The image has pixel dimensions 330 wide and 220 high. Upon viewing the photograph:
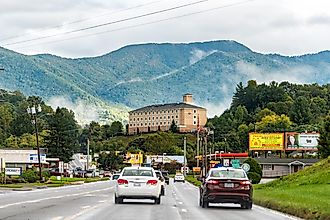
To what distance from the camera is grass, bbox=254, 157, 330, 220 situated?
1088 inches

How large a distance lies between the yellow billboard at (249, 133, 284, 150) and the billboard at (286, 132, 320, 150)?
200cm

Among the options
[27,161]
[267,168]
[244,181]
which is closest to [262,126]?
[267,168]

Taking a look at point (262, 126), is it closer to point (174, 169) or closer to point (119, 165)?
point (174, 169)

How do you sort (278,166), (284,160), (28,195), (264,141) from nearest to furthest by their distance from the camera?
(28,195) → (264,141) → (284,160) → (278,166)

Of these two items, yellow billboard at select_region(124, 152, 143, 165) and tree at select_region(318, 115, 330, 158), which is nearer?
tree at select_region(318, 115, 330, 158)

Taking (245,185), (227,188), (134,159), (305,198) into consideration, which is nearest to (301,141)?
(134,159)

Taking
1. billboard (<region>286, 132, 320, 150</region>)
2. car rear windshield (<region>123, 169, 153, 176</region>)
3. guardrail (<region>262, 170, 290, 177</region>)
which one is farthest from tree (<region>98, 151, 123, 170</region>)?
car rear windshield (<region>123, 169, 153, 176</region>)

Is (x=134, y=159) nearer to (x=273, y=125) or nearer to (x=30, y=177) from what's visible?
(x=273, y=125)

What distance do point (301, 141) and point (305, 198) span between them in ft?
316

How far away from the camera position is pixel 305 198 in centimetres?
3541

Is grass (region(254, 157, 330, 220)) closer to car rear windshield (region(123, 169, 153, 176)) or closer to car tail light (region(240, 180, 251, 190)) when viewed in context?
car tail light (region(240, 180, 251, 190))

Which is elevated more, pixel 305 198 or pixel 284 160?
pixel 284 160

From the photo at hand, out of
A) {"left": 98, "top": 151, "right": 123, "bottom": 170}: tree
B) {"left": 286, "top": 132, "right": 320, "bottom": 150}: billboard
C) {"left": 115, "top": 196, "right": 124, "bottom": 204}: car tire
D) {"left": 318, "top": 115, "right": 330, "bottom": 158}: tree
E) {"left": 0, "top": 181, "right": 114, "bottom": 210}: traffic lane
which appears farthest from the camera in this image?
{"left": 98, "top": 151, "right": 123, "bottom": 170}: tree

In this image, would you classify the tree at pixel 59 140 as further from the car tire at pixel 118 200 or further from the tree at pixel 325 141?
the car tire at pixel 118 200
